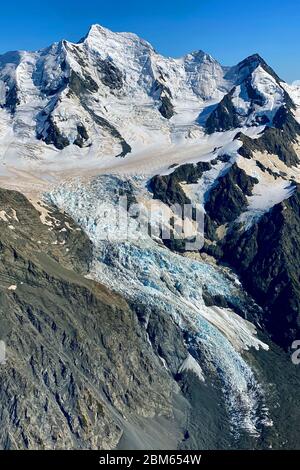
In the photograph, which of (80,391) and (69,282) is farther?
(69,282)

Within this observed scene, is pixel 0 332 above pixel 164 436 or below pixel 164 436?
above

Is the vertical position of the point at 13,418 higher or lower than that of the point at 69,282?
lower
